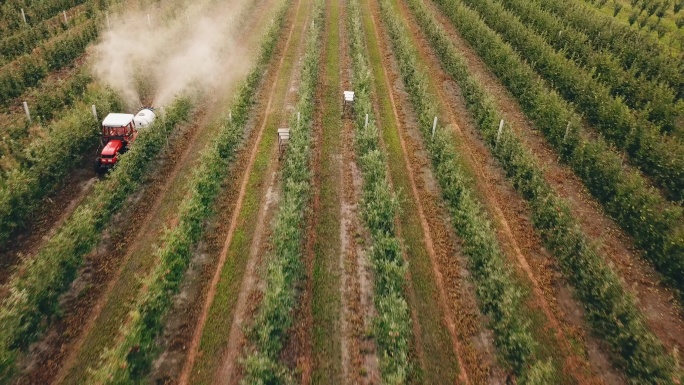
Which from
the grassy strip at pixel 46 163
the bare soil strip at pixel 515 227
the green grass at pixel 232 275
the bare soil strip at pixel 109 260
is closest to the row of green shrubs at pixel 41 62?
the grassy strip at pixel 46 163

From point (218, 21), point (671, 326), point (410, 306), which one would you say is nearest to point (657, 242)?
point (671, 326)

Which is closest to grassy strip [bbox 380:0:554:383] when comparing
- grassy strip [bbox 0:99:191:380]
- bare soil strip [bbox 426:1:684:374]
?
bare soil strip [bbox 426:1:684:374]

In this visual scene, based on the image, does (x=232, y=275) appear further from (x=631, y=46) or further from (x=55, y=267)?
(x=631, y=46)

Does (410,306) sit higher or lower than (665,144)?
lower

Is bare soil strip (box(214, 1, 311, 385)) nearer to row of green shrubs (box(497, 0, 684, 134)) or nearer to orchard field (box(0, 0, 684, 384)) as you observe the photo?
orchard field (box(0, 0, 684, 384))

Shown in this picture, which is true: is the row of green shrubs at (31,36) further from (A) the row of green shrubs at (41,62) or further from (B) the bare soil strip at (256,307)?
(B) the bare soil strip at (256,307)

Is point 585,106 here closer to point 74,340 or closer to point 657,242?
point 657,242
